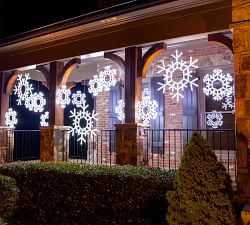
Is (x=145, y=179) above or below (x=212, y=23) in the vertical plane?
below

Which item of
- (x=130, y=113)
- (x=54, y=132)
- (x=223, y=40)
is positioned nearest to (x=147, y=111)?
(x=130, y=113)

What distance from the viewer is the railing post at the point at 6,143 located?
9413 millimetres

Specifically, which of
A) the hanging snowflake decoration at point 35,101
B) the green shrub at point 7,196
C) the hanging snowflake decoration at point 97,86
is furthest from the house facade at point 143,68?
the green shrub at point 7,196

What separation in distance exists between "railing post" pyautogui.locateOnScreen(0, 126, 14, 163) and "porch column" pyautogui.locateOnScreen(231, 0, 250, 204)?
7.38 meters

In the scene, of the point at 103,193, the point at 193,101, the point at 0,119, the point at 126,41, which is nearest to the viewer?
the point at 103,193

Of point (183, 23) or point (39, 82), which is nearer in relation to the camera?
Result: point (183, 23)

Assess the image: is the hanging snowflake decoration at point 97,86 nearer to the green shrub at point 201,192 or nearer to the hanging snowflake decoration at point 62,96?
the hanging snowflake decoration at point 62,96

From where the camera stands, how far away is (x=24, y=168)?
587 centimetres

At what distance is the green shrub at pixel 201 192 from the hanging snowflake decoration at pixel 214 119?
174 inches

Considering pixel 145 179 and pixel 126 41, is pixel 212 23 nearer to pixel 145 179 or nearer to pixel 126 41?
pixel 126 41

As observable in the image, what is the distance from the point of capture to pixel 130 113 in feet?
22.2

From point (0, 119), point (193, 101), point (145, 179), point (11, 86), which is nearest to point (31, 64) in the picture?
point (11, 86)

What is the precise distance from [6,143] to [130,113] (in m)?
4.61

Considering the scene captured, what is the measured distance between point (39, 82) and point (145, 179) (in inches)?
381
